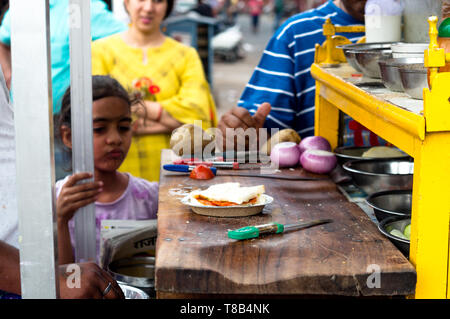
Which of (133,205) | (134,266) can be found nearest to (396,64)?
(134,266)

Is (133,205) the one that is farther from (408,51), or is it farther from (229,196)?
(408,51)

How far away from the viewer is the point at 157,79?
3.79 metres

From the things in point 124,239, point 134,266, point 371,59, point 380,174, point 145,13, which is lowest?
point 134,266

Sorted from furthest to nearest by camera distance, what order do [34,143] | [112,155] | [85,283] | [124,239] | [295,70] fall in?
1. [295,70]
2. [112,155]
3. [124,239]
4. [85,283]
5. [34,143]

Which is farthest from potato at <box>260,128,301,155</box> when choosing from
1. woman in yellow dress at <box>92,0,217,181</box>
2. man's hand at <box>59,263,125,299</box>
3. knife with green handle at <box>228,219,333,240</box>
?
woman in yellow dress at <box>92,0,217,181</box>

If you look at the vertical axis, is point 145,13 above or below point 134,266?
above

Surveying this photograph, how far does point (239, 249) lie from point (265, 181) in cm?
72

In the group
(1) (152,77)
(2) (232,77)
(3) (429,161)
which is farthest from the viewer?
(2) (232,77)

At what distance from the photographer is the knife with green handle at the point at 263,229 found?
5.10 feet

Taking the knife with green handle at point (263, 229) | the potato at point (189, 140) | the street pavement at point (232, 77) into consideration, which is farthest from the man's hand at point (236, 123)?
the street pavement at point (232, 77)

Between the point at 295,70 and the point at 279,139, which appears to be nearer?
the point at 279,139

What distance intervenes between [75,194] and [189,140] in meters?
0.55
